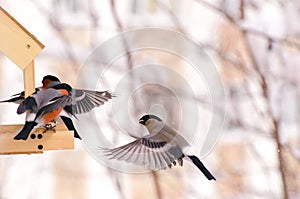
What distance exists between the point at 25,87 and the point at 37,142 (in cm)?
10

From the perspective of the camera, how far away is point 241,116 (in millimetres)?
1913

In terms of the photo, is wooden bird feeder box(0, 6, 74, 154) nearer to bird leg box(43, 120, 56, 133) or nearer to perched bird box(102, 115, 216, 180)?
bird leg box(43, 120, 56, 133)

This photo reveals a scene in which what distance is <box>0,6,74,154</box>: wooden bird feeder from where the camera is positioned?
102 cm

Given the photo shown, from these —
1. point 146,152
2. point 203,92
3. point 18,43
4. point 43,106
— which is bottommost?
point 146,152

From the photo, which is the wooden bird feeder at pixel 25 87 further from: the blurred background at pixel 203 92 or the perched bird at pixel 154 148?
the blurred background at pixel 203 92

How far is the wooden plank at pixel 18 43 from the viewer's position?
3.53ft

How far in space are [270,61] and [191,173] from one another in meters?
0.43

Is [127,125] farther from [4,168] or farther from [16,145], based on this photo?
[4,168]

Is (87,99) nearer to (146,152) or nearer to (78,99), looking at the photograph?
(78,99)

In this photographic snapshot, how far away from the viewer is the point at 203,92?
1.72 meters

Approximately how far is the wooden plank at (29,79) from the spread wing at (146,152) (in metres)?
0.21

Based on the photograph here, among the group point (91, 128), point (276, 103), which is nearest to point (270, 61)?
point (276, 103)

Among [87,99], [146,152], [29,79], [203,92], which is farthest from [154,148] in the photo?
[203,92]

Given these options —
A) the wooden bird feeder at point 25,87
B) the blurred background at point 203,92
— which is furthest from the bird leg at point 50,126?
the blurred background at point 203,92
